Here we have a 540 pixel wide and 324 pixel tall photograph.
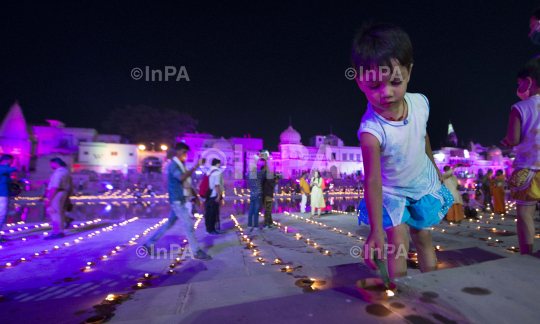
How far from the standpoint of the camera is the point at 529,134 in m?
2.31

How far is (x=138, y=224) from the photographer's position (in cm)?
710

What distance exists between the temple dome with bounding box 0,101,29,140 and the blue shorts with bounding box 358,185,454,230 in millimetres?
41707

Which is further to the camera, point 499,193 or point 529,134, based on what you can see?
point 499,193

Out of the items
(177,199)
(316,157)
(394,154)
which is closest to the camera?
(394,154)

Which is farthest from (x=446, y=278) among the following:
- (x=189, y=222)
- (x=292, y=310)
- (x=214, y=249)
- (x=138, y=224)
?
(x=138, y=224)

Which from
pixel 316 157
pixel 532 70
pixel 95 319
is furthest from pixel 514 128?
pixel 316 157

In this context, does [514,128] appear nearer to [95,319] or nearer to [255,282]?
[255,282]

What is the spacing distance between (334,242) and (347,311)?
11.6ft

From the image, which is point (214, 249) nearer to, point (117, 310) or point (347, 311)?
point (117, 310)

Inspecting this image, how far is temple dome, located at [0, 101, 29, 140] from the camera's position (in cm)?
2948

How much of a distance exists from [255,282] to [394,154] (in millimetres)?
1543

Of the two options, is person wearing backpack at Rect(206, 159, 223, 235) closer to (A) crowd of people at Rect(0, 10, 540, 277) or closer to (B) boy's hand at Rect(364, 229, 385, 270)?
(A) crowd of people at Rect(0, 10, 540, 277)

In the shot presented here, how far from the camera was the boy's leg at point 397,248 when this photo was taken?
153 cm

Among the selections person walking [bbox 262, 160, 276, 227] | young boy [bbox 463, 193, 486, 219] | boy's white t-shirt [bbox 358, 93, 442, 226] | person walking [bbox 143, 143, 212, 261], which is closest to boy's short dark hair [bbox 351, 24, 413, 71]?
boy's white t-shirt [bbox 358, 93, 442, 226]
